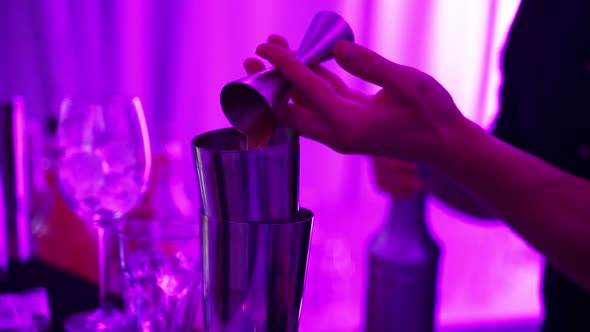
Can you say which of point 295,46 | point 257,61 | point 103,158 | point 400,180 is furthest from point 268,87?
point 295,46

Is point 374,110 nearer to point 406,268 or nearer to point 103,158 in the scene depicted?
point 103,158

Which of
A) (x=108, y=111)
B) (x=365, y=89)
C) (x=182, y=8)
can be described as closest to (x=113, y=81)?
(x=182, y=8)

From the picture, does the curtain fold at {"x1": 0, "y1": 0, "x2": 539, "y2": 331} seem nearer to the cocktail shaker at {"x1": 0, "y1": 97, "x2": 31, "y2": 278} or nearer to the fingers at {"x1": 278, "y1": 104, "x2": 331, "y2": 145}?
the cocktail shaker at {"x1": 0, "y1": 97, "x2": 31, "y2": 278}

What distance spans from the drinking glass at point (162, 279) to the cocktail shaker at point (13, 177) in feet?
0.97

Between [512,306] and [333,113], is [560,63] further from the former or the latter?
[512,306]

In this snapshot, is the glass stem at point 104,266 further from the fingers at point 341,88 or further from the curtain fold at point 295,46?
the curtain fold at point 295,46

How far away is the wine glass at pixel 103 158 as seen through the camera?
59 centimetres

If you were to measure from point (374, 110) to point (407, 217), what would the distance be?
1.33 feet

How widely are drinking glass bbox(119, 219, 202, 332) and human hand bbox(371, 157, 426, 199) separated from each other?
388mm

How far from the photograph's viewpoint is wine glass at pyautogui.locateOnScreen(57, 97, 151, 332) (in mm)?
588

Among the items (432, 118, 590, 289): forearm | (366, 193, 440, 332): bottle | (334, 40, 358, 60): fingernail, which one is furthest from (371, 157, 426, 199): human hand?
(334, 40, 358, 60): fingernail

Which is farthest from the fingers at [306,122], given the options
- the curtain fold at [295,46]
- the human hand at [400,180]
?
the curtain fold at [295,46]

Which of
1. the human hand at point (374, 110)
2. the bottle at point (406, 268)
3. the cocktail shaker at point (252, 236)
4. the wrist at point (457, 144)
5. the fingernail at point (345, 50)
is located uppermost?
the fingernail at point (345, 50)

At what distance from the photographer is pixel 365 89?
66.0 inches
